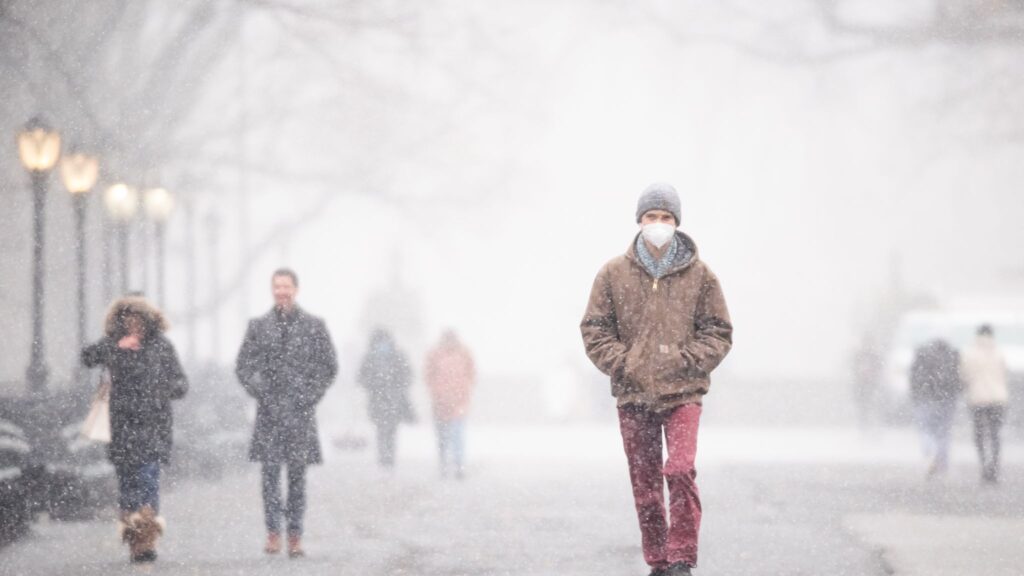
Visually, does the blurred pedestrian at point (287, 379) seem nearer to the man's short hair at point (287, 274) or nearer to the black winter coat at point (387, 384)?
the man's short hair at point (287, 274)

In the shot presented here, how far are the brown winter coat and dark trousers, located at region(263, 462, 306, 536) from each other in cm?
355

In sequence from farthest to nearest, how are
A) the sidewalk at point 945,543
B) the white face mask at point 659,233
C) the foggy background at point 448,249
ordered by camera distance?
1. the foggy background at point 448,249
2. the sidewalk at point 945,543
3. the white face mask at point 659,233

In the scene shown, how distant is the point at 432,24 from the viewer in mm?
31984

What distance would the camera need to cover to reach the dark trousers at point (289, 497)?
36.2 ft

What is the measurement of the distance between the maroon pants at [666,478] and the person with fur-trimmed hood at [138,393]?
3634 mm

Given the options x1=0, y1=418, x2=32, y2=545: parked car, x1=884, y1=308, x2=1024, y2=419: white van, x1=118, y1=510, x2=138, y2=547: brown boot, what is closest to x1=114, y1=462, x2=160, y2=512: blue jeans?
x1=118, y1=510, x2=138, y2=547: brown boot

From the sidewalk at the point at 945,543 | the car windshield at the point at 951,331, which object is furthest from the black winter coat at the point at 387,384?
the car windshield at the point at 951,331

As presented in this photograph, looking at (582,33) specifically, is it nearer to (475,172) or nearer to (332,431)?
(332,431)

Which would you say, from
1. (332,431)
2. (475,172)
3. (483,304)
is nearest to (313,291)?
(483,304)

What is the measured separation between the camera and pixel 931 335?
32719 mm

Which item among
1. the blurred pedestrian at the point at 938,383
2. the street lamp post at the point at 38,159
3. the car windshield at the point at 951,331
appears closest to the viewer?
the blurred pedestrian at the point at 938,383

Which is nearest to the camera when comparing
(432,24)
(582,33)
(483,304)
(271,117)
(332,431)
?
(582,33)

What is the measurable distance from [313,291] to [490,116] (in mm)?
58573

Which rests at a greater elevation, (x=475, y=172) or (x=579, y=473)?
(x=475, y=172)
